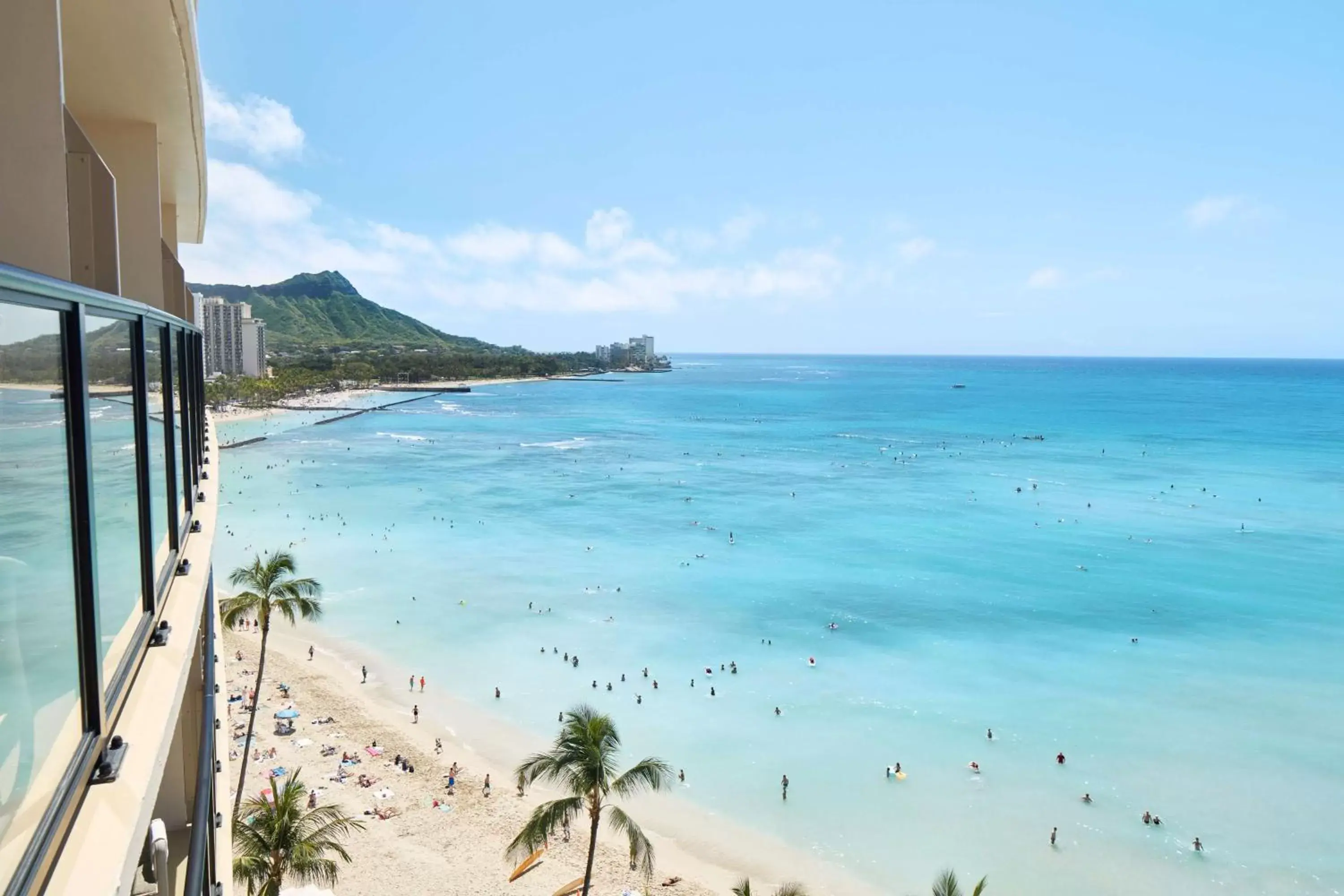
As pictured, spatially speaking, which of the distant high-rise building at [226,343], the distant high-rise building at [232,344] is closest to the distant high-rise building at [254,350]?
the distant high-rise building at [232,344]

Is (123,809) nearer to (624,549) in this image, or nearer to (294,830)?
(294,830)

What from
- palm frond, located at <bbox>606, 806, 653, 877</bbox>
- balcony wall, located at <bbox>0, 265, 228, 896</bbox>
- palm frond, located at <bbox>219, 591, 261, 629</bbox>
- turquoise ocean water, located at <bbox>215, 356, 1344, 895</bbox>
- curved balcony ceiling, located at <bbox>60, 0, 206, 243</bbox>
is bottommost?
turquoise ocean water, located at <bbox>215, 356, 1344, 895</bbox>

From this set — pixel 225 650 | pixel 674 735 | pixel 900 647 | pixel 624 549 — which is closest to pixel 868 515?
pixel 624 549

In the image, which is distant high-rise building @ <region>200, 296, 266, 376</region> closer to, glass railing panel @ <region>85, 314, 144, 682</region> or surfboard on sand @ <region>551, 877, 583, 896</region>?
surfboard on sand @ <region>551, 877, 583, 896</region>

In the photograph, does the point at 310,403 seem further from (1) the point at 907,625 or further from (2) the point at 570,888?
(2) the point at 570,888

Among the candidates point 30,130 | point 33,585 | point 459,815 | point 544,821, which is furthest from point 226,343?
point 33,585

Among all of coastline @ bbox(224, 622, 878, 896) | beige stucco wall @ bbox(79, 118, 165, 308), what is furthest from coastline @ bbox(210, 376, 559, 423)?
beige stucco wall @ bbox(79, 118, 165, 308)

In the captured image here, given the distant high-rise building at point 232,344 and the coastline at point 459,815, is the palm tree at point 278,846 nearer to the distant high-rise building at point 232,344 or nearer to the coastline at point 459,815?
the coastline at point 459,815
